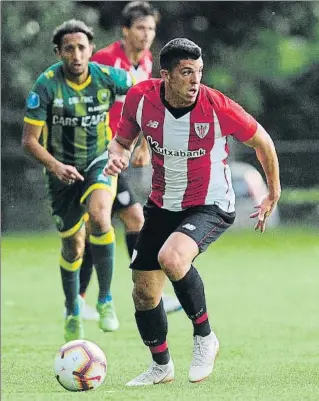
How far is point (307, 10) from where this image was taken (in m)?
27.7

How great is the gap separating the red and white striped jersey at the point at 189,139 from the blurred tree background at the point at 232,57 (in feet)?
57.6

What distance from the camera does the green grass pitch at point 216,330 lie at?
275 inches

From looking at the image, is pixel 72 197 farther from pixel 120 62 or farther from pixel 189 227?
pixel 189 227

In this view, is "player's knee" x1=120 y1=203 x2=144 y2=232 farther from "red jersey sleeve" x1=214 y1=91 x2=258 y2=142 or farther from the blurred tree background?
the blurred tree background

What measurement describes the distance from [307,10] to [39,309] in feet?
54.9

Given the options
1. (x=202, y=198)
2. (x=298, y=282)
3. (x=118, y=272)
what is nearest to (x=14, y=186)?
(x=118, y=272)

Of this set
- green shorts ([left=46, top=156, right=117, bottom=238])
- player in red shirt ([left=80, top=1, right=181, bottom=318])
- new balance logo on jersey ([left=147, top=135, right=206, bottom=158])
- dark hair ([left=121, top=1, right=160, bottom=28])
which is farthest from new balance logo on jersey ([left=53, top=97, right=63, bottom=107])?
new balance logo on jersey ([left=147, top=135, right=206, bottom=158])

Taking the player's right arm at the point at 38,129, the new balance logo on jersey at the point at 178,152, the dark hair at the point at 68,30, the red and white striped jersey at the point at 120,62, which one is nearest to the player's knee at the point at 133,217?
the red and white striped jersey at the point at 120,62

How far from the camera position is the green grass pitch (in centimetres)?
697

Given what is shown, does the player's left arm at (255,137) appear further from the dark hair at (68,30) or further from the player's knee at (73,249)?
the player's knee at (73,249)

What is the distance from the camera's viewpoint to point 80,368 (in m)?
7.09

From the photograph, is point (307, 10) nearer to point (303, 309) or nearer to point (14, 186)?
point (14, 186)

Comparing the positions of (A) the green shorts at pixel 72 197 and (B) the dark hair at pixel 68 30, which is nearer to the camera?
(B) the dark hair at pixel 68 30

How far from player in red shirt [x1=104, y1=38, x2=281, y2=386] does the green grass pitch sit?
34cm
